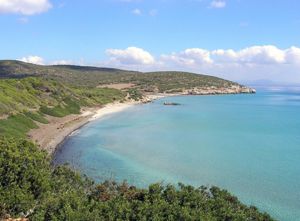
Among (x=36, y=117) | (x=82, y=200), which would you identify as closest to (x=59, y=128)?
(x=36, y=117)

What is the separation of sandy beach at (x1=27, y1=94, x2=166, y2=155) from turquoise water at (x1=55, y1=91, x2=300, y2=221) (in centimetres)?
212

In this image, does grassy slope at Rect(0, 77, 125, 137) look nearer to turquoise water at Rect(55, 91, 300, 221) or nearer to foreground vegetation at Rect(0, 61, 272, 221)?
turquoise water at Rect(55, 91, 300, 221)

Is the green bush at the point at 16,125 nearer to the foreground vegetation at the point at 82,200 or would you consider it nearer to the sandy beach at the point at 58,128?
the sandy beach at the point at 58,128

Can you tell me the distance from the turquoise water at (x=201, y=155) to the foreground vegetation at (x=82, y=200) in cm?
1314

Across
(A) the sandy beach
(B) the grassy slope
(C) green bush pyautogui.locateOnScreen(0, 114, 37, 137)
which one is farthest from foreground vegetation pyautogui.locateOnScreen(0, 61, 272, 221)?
(B) the grassy slope

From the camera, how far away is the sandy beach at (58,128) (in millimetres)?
61194

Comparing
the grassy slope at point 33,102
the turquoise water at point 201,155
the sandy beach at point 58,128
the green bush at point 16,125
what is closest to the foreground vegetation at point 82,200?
the turquoise water at point 201,155

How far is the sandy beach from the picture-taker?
2409 inches

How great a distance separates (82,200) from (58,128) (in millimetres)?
53293

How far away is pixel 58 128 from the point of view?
75125mm

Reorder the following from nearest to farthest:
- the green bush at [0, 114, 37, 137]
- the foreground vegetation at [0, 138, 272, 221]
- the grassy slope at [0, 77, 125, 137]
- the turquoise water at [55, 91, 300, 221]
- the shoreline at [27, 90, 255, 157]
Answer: the foreground vegetation at [0, 138, 272, 221]
the turquoise water at [55, 91, 300, 221]
the green bush at [0, 114, 37, 137]
the shoreline at [27, 90, 255, 157]
the grassy slope at [0, 77, 125, 137]

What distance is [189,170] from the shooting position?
48375 mm

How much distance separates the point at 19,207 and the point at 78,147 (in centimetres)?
3828

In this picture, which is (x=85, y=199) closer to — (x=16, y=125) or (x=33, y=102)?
(x=16, y=125)
